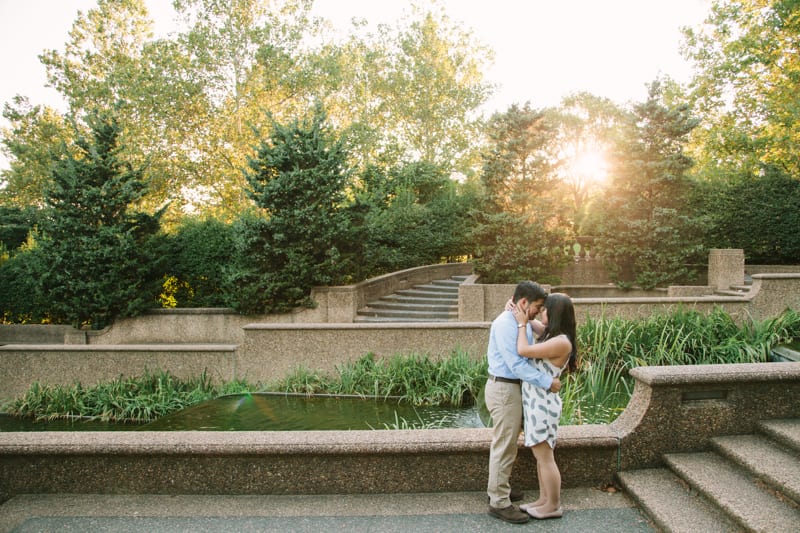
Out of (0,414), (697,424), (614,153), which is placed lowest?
(0,414)

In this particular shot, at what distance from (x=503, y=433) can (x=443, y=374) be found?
390 centimetres

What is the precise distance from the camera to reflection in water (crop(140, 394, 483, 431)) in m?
6.52

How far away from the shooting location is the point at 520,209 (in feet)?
46.2

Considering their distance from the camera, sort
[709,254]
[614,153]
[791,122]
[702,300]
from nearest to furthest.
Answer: [702,300]
[709,254]
[614,153]
[791,122]

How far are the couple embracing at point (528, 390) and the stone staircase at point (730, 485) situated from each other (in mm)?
843

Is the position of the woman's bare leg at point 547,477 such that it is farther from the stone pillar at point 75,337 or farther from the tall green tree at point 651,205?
the stone pillar at point 75,337

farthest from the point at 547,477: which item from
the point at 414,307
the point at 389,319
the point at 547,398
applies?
the point at 414,307

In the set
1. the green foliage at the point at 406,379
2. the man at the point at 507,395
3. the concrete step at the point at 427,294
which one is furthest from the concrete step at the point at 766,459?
the concrete step at the point at 427,294

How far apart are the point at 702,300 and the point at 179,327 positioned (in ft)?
37.5

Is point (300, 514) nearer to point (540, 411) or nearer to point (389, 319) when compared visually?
point (540, 411)

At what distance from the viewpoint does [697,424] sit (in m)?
4.48

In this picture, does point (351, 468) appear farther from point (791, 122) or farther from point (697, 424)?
point (791, 122)

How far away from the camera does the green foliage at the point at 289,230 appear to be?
11633 mm

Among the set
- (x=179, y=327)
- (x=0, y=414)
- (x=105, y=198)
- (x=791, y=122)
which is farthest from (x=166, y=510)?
(x=791, y=122)
